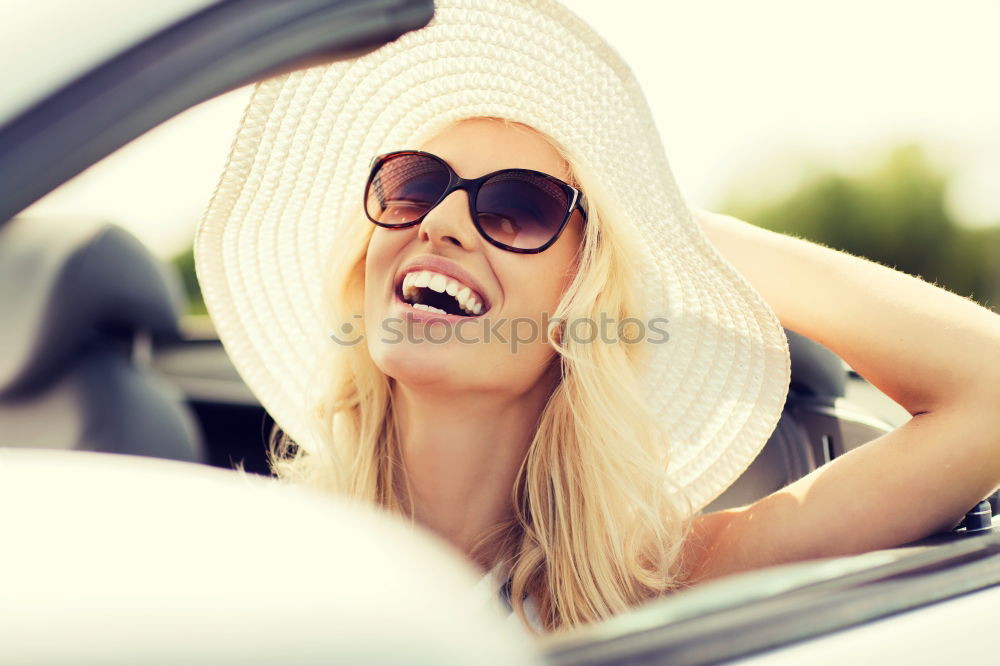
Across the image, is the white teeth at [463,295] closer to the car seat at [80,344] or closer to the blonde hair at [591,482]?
the blonde hair at [591,482]

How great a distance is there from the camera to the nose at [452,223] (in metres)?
1.93

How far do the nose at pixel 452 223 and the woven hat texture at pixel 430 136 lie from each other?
0.25 metres

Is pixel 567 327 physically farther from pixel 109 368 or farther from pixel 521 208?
pixel 109 368

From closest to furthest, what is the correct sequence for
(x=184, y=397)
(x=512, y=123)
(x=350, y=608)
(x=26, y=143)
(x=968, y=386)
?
(x=350, y=608) → (x=26, y=143) → (x=968, y=386) → (x=512, y=123) → (x=184, y=397)

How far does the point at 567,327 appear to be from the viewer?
2002mm

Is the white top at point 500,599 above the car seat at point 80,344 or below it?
below

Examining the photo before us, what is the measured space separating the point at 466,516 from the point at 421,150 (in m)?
0.90

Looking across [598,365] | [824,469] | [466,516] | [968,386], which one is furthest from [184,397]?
[968,386]

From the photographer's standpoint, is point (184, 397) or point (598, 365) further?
point (184, 397)

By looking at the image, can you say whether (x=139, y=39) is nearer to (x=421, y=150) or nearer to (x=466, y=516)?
(x=421, y=150)

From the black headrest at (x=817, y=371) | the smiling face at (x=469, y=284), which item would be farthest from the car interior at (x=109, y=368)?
the smiling face at (x=469, y=284)

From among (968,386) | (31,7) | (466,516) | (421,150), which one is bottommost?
(466,516)

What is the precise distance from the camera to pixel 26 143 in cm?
71

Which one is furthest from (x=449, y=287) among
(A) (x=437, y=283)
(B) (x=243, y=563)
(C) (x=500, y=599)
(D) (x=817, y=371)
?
(B) (x=243, y=563)
